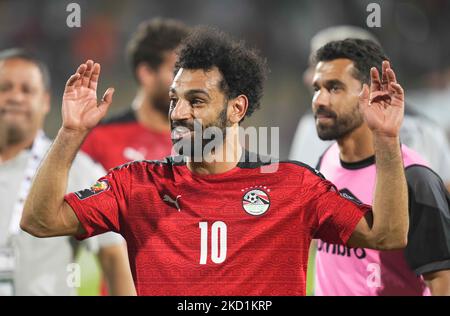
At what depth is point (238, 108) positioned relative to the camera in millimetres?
3209

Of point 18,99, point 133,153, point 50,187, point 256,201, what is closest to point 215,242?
point 256,201

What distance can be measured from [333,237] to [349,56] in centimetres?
109

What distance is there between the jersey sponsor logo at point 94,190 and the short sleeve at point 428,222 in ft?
4.35

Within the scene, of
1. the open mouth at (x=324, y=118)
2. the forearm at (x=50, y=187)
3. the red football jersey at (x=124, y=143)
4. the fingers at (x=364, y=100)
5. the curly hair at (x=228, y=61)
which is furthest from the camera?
the red football jersey at (x=124, y=143)

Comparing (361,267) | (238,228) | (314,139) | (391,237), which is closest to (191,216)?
(238,228)

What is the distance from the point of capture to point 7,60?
4977mm

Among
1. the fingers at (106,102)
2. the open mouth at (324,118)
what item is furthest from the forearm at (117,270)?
the fingers at (106,102)

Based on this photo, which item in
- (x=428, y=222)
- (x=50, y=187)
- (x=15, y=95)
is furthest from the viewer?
(x=15, y=95)

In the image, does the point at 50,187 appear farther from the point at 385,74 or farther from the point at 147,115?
the point at 147,115

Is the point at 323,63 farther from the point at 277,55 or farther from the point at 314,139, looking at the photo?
the point at 277,55

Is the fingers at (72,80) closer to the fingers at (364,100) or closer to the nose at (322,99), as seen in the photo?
the fingers at (364,100)

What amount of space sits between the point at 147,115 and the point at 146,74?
313mm

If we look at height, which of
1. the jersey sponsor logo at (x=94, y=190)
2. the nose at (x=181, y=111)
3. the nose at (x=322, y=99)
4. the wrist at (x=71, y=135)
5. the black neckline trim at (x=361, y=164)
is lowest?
the jersey sponsor logo at (x=94, y=190)

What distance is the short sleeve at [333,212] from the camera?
2945mm
